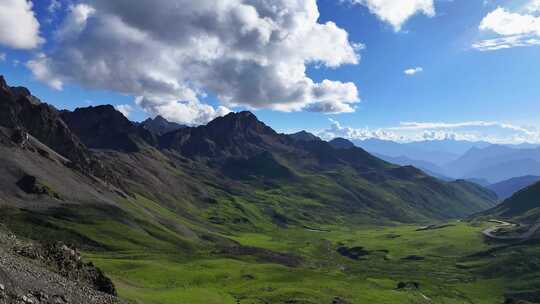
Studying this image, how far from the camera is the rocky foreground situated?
43484mm

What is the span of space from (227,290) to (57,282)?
283ft

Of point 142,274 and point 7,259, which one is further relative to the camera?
point 142,274

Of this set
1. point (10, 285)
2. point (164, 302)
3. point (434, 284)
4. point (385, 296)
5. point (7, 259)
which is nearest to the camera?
point (10, 285)

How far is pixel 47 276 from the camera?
51.3 m

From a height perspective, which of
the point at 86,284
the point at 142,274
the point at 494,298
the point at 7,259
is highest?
the point at 7,259

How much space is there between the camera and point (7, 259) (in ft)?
160

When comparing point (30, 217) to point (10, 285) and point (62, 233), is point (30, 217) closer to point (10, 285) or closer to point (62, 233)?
point (62, 233)

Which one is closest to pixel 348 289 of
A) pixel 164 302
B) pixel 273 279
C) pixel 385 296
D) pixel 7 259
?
pixel 385 296

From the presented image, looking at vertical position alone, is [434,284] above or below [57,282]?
below

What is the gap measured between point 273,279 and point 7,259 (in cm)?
11653

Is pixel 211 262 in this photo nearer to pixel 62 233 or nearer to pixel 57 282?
pixel 62 233

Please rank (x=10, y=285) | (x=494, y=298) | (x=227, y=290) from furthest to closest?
(x=494, y=298) → (x=227, y=290) → (x=10, y=285)

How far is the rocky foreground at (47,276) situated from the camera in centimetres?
4348

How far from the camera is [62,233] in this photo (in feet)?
624
